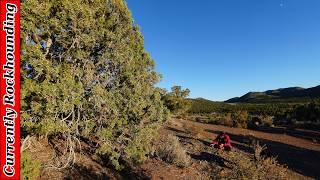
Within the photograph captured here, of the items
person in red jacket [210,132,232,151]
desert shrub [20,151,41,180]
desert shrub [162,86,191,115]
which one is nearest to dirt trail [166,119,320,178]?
person in red jacket [210,132,232,151]

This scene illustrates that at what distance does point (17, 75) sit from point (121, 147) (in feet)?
19.8

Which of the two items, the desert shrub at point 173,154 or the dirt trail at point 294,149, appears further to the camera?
the dirt trail at point 294,149

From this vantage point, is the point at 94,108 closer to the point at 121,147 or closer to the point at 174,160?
the point at 121,147

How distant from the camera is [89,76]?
1025 cm

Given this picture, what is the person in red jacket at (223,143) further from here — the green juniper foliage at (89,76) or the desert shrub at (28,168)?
the desert shrub at (28,168)

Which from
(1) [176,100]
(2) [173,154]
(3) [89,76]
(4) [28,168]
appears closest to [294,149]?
(2) [173,154]

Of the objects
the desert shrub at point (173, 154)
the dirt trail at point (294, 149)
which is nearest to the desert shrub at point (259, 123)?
the dirt trail at point (294, 149)

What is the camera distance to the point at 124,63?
11.6 metres

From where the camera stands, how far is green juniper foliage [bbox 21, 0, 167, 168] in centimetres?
870

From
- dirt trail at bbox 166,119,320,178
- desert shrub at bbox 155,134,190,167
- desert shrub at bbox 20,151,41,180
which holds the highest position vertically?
desert shrub at bbox 20,151,41,180

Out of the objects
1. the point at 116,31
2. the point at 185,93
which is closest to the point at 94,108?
the point at 116,31

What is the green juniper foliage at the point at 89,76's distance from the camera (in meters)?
8.70

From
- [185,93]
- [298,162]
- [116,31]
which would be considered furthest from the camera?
[185,93]

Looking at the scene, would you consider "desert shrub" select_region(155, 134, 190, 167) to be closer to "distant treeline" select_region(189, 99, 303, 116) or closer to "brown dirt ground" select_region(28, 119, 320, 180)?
"brown dirt ground" select_region(28, 119, 320, 180)
